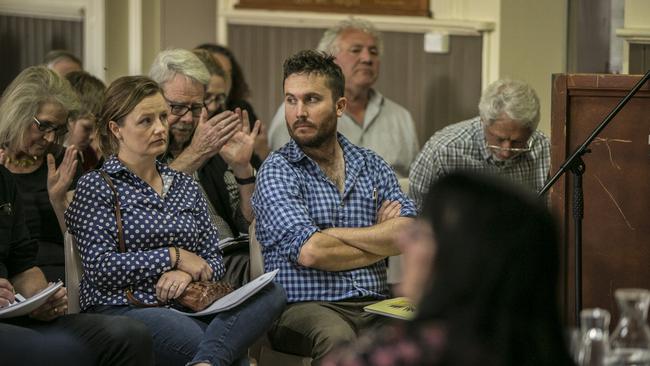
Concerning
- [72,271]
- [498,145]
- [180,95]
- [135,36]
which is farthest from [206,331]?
[135,36]

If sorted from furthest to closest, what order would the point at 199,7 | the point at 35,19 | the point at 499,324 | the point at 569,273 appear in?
the point at 199,7 → the point at 35,19 → the point at 569,273 → the point at 499,324

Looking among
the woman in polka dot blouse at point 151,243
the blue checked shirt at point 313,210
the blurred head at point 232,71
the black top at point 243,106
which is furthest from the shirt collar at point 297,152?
the blurred head at point 232,71

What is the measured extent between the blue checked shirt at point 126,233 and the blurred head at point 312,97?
0.47 m

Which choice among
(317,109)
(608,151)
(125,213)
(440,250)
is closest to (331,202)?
(317,109)

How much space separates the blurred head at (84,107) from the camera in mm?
4180

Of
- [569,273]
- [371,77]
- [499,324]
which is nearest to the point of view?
[499,324]

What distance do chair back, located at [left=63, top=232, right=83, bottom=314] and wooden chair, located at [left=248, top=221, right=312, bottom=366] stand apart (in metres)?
0.58

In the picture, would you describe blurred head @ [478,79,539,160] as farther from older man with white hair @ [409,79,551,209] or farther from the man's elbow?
the man's elbow

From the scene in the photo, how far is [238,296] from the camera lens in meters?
3.26

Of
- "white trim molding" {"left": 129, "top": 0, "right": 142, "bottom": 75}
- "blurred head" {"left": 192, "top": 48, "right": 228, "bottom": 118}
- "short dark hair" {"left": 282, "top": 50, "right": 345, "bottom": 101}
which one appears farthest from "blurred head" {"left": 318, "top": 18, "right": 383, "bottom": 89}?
"short dark hair" {"left": 282, "top": 50, "right": 345, "bottom": 101}

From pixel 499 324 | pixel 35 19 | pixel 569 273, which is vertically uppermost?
pixel 35 19

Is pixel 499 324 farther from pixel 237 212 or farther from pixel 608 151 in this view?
pixel 237 212

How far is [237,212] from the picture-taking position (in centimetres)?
405

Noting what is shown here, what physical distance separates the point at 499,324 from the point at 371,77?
3.67 metres
